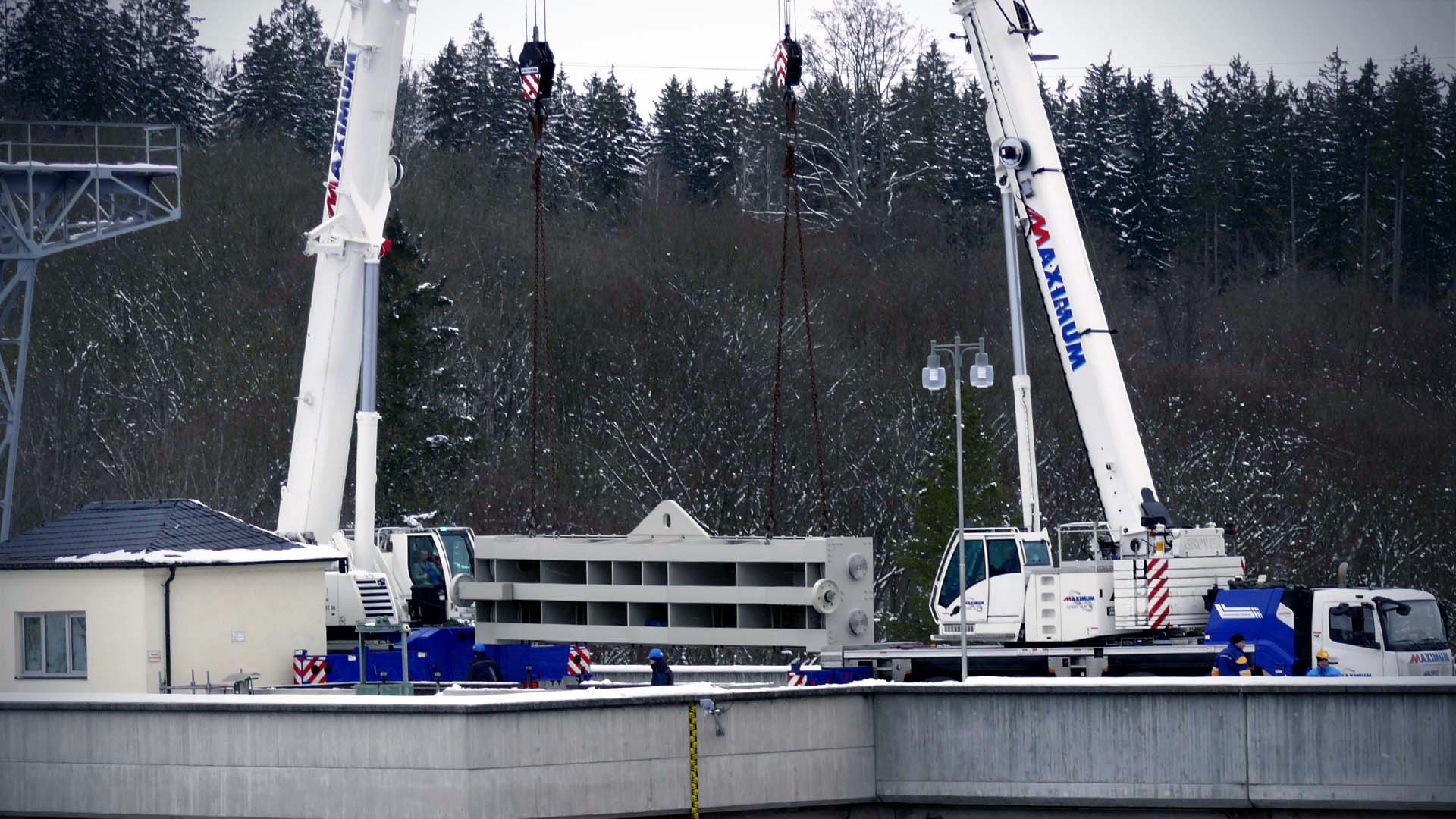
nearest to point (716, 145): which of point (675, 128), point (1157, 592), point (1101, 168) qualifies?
point (675, 128)

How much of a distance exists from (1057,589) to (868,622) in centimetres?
260

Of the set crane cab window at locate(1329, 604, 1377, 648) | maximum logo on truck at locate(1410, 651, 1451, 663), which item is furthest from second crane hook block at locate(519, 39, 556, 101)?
maximum logo on truck at locate(1410, 651, 1451, 663)

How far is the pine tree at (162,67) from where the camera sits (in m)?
67.4

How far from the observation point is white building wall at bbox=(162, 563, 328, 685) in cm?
2253

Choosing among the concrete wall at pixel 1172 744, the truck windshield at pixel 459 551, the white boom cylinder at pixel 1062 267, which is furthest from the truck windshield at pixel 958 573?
the truck windshield at pixel 459 551

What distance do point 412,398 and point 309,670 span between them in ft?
90.6

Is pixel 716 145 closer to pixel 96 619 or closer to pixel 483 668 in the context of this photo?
pixel 483 668

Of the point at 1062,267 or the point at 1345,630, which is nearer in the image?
the point at 1345,630

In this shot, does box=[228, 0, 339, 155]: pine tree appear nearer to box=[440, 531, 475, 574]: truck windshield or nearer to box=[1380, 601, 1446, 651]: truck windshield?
box=[440, 531, 475, 574]: truck windshield

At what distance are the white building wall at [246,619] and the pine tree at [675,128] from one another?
56624mm

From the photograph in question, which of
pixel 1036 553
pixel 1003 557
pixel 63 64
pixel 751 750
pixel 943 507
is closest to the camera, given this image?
pixel 751 750

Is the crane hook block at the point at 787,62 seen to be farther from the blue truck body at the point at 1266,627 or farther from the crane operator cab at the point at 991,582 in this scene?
the blue truck body at the point at 1266,627

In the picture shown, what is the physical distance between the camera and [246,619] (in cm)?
2327

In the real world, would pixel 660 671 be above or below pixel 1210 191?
below
